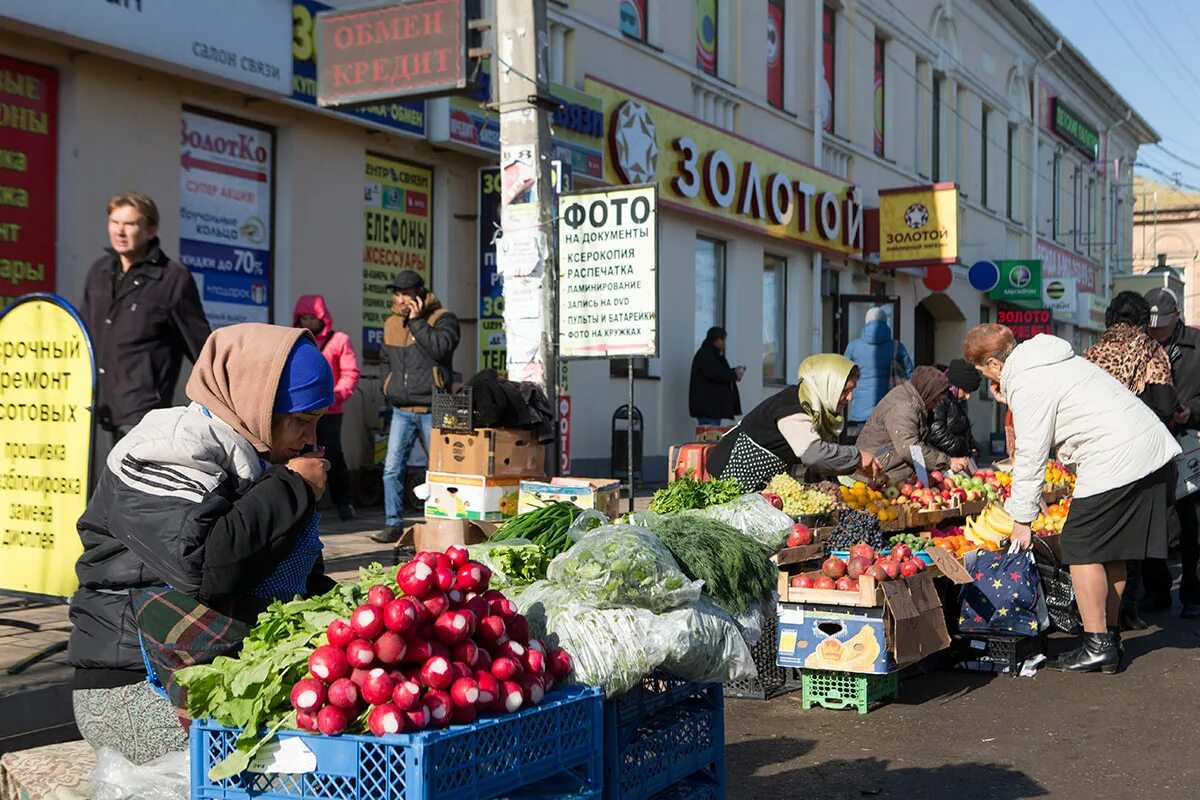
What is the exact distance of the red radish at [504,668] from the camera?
2992mm

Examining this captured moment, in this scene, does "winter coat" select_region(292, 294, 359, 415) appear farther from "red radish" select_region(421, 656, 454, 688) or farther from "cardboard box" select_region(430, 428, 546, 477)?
"red radish" select_region(421, 656, 454, 688)

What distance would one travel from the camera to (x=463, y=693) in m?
2.85

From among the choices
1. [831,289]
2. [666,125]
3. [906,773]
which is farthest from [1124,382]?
[831,289]

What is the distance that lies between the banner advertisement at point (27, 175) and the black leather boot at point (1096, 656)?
25.0 feet

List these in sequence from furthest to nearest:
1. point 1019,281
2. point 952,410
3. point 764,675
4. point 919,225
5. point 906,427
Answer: point 1019,281
point 919,225
point 952,410
point 906,427
point 764,675

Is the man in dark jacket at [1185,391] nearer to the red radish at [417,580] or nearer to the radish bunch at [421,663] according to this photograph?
the radish bunch at [421,663]

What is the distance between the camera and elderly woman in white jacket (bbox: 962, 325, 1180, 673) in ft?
24.0

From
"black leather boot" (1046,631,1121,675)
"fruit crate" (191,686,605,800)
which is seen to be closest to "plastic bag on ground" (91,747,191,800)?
"fruit crate" (191,686,605,800)

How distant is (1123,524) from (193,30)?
307 inches

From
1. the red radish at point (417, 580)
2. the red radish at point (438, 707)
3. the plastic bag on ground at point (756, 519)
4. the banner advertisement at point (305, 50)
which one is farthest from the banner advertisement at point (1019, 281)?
the red radish at point (438, 707)

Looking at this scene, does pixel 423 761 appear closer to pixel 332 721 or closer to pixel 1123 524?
pixel 332 721

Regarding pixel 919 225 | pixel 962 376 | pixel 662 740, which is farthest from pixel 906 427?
pixel 919 225

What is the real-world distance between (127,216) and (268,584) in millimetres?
3777

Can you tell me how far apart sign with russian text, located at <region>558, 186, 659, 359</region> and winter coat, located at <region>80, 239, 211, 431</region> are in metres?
2.38
